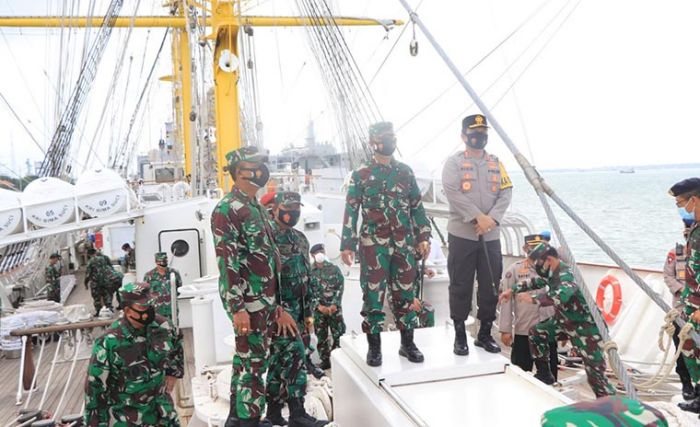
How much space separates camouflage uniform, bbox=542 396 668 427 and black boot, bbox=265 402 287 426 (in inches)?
115

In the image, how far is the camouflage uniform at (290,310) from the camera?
3.79 m

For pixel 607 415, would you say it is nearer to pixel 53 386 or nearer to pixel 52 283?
pixel 53 386

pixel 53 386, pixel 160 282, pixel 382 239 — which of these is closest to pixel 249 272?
pixel 382 239

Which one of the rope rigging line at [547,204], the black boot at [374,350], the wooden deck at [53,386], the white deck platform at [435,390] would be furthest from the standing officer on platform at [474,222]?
the wooden deck at [53,386]

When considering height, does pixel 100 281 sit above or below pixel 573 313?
below

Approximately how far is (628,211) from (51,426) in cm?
6408

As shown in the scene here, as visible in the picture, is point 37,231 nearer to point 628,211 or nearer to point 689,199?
point 689,199

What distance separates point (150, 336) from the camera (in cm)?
348

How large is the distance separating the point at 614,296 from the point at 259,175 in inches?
212

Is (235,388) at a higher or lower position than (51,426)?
higher

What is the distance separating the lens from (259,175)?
3447 millimetres

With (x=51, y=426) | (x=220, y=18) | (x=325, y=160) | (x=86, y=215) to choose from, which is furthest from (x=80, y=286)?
(x=325, y=160)

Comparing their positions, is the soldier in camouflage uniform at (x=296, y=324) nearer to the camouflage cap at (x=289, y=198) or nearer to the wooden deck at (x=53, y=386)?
the camouflage cap at (x=289, y=198)

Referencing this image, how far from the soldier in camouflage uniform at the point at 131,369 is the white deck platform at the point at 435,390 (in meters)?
1.12
